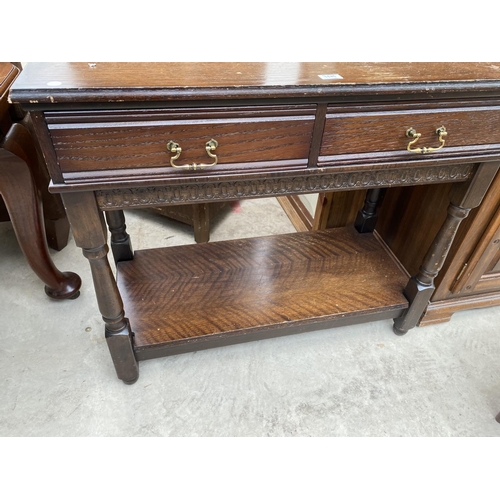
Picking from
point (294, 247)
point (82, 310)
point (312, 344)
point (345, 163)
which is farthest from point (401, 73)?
point (82, 310)

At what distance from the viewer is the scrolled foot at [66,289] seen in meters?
1.55

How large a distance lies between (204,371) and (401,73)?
1.07 m

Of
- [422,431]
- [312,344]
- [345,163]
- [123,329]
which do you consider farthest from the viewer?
[312,344]

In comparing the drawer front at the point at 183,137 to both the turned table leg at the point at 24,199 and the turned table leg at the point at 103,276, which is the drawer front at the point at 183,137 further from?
the turned table leg at the point at 24,199

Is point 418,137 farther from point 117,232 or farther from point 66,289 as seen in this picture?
point 66,289

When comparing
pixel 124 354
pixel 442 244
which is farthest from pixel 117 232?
pixel 442 244

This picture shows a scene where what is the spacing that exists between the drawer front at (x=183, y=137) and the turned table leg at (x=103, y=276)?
0.31ft

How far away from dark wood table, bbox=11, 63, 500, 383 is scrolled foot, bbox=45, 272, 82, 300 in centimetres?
42

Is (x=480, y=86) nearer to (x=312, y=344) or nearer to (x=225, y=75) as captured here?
(x=225, y=75)

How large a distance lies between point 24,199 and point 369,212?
1.25 meters

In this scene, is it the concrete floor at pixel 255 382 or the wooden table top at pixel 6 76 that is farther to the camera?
the concrete floor at pixel 255 382

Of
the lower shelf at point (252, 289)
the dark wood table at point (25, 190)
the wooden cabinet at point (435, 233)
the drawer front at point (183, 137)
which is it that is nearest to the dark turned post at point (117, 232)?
the lower shelf at point (252, 289)

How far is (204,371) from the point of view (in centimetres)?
139

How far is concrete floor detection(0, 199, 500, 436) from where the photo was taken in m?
1.25
